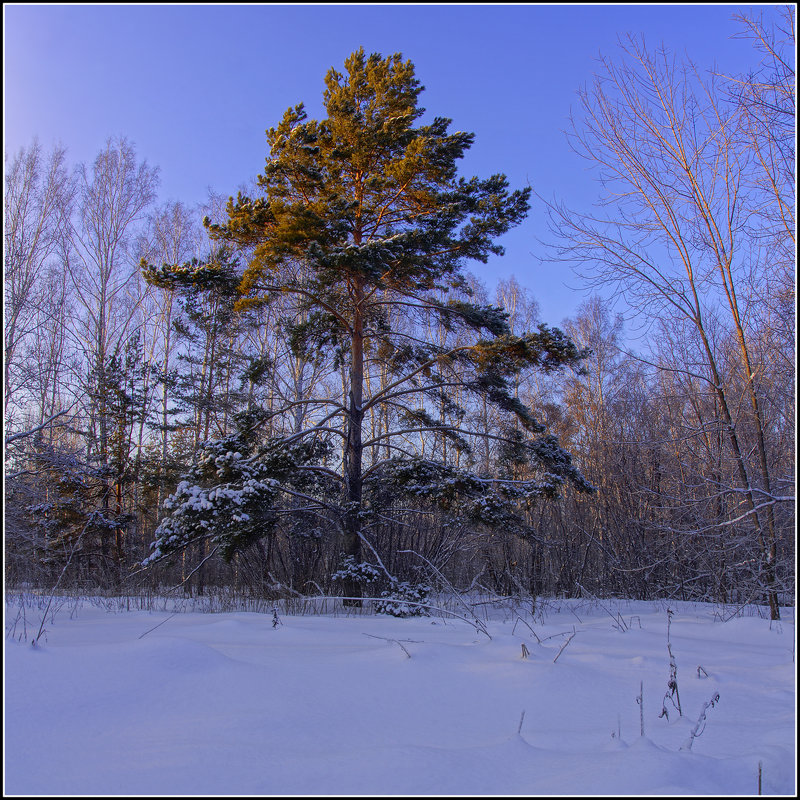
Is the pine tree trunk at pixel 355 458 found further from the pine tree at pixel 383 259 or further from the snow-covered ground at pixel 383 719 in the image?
the snow-covered ground at pixel 383 719

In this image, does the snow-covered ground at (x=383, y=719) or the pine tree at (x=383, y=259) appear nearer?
the snow-covered ground at (x=383, y=719)

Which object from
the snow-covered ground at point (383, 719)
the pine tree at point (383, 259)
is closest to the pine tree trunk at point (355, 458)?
the pine tree at point (383, 259)

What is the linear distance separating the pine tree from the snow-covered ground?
20.2 feet

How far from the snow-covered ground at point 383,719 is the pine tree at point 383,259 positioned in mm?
6162

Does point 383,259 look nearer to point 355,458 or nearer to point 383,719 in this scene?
point 355,458

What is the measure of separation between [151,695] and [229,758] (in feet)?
2.98

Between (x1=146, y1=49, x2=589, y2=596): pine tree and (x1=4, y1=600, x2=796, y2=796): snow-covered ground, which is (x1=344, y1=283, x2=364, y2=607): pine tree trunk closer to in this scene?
(x1=146, y1=49, x2=589, y2=596): pine tree

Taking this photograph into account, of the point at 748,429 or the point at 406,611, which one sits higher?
the point at 748,429

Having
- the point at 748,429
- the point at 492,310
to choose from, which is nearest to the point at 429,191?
the point at 492,310

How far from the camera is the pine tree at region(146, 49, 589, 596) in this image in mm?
9992

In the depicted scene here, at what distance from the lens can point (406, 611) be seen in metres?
8.47

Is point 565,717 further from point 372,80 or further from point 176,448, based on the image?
point 176,448

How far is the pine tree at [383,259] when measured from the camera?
9.99 meters

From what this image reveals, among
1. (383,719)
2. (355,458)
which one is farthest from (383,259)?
(383,719)
